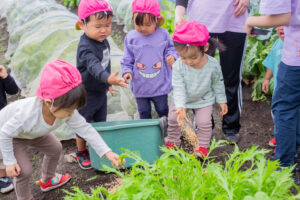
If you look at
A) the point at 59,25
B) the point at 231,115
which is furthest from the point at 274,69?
the point at 59,25

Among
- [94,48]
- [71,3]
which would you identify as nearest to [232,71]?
[94,48]

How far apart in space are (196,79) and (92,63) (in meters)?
0.83

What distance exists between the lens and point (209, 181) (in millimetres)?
1271

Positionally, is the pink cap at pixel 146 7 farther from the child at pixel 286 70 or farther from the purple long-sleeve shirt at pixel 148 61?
the child at pixel 286 70

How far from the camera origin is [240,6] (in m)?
2.39

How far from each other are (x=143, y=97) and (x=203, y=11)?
91 centimetres

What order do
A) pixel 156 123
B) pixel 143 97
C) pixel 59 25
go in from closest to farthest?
pixel 156 123 → pixel 143 97 → pixel 59 25

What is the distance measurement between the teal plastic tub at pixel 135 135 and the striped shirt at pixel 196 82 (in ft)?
0.92

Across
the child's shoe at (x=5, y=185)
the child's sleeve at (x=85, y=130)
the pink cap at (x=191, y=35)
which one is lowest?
the child's shoe at (x=5, y=185)

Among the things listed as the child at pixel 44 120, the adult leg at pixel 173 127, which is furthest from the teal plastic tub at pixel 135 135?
the child at pixel 44 120

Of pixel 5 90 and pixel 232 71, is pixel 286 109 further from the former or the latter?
pixel 5 90

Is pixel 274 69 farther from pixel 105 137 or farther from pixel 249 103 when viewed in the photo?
pixel 105 137

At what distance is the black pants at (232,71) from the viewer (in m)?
2.53

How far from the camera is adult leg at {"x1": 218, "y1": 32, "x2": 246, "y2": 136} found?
8.30ft
